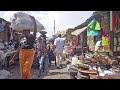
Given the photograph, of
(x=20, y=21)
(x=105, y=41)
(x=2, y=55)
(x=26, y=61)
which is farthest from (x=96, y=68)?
(x=2, y=55)

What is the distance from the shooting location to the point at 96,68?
23.7 ft

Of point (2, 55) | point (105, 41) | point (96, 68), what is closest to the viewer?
point (96, 68)

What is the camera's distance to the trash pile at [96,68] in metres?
6.56

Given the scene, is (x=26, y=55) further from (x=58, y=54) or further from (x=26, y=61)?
(x=58, y=54)

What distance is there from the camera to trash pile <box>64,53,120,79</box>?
6559mm

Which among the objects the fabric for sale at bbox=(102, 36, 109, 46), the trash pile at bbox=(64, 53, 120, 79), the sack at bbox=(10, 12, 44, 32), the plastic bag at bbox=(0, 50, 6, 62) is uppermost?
the sack at bbox=(10, 12, 44, 32)

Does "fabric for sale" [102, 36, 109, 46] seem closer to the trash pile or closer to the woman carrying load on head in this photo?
the trash pile

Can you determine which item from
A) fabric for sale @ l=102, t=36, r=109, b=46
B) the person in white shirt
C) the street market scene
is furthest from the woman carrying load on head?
the person in white shirt

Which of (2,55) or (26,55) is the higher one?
(26,55)

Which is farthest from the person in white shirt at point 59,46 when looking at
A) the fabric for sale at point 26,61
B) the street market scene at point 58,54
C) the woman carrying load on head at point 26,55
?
the fabric for sale at point 26,61

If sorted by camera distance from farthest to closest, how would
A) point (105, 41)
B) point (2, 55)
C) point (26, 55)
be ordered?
point (105, 41)
point (2, 55)
point (26, 55)
